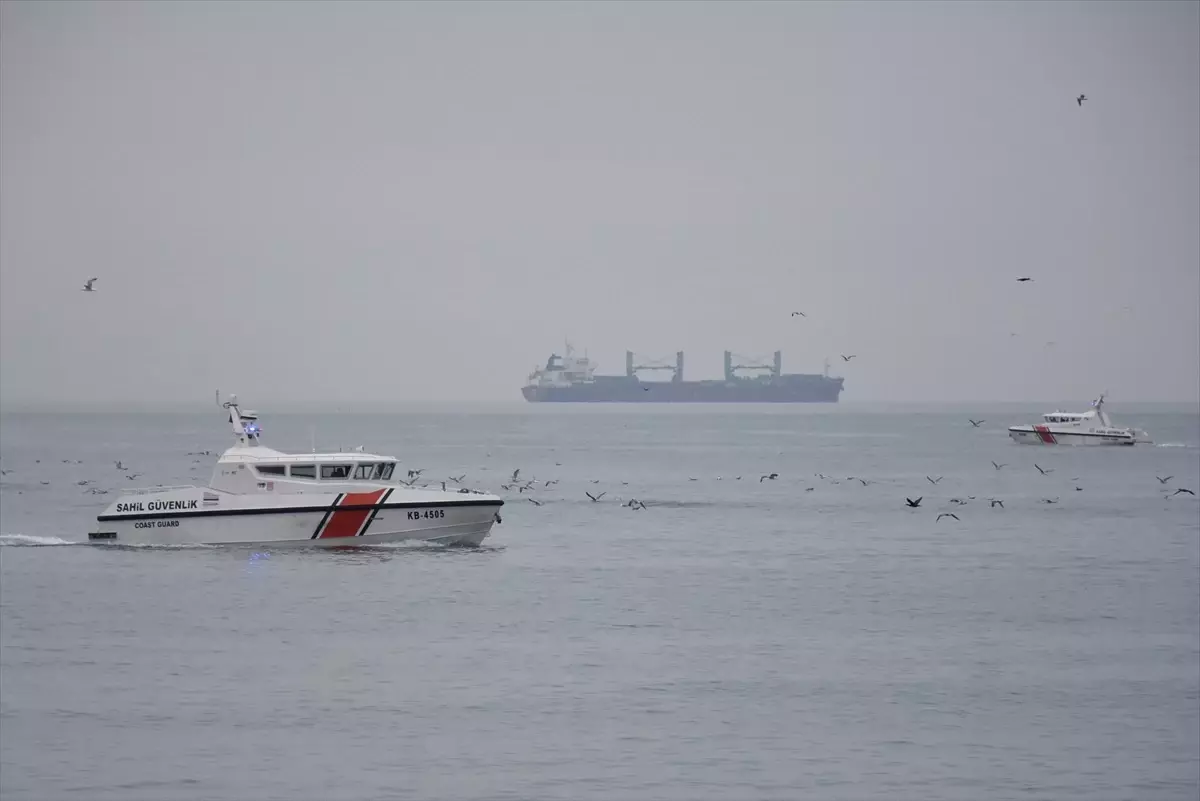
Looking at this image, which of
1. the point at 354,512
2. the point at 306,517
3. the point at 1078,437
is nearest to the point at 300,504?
the point at 306,517

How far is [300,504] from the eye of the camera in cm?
5172

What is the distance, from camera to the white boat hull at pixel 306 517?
51656mm

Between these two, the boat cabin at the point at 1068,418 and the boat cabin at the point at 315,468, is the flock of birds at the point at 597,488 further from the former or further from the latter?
the boat cabin at the point at 1068,418

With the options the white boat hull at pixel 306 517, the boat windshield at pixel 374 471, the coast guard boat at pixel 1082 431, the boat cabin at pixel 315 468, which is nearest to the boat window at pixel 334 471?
the boat cabin at pixel 315 468

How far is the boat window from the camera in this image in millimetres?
51781

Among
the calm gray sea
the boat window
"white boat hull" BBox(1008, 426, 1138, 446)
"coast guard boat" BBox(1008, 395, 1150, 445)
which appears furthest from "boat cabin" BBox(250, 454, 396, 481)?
"white boat hull" BBox(1008, 426, 1138, 446)

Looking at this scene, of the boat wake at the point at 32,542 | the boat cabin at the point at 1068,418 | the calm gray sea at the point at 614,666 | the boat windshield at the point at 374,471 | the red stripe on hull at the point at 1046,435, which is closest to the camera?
the calm gray sea at the point at 614,666

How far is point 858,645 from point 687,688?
7.13 metres

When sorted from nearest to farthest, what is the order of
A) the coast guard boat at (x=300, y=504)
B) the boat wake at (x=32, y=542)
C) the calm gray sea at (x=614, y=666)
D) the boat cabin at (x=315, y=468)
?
the calm gray sea at (x=614, y=666) < the boat cabin at (x=315, y=468) < the coast guard boat at (x=300, y=504) < the boat wake at (x=32, y=542)

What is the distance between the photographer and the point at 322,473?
5194 centimetres

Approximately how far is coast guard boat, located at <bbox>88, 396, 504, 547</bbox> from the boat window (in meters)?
0.03

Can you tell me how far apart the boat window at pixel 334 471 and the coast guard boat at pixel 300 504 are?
0.03 m

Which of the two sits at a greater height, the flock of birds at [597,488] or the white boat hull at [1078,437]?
the white boat hull at [1078,437]

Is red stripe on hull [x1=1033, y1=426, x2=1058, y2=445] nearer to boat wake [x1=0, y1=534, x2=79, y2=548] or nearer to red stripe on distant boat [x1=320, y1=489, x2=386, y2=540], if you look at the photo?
boat wake [x1=0, y1=534, x2=79, y2=548]
